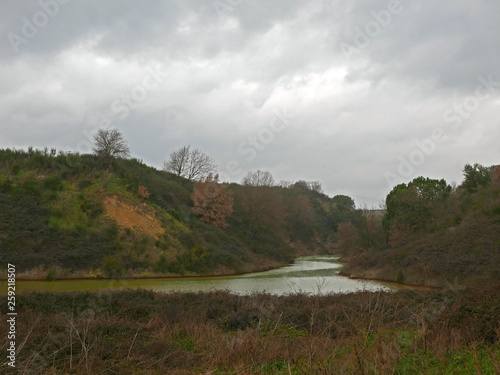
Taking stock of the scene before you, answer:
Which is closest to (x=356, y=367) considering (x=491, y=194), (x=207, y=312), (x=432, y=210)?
(x=207, y=312)

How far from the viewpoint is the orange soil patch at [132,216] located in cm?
4028

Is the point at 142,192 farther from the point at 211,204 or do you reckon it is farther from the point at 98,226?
the point at 211,204

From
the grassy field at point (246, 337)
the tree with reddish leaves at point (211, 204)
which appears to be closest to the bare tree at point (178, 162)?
the tree with reddish leaves at point (211, 204)

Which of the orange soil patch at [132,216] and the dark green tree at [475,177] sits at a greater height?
the dark green tree at [475,177]

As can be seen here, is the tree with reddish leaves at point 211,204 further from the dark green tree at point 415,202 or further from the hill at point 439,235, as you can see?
the dark green tree at point 415,202

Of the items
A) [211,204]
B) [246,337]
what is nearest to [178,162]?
[211,204]

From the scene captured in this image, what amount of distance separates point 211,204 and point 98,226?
22024 mm

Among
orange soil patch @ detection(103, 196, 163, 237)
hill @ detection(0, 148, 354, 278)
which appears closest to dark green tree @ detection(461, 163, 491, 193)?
hill @ detection(0, 148, 354, 278)

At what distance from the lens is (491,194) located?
4003 centimetres

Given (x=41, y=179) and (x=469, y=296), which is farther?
(x=41, y=179)

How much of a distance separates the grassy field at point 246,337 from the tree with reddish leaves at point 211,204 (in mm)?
40290

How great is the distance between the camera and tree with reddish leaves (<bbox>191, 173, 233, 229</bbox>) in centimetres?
5794

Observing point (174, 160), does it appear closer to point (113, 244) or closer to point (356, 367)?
point (113, 244)

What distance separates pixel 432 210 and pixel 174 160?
132 ft
